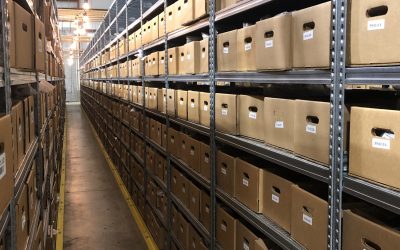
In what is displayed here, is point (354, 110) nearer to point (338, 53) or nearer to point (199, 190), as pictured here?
point (338, 53)

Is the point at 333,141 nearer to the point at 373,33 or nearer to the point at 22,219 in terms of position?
the point at 373,33

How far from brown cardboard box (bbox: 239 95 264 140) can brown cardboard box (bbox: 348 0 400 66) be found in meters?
0.77

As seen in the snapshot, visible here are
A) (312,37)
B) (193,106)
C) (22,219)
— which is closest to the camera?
(312,37)

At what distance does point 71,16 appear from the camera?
12.6 m

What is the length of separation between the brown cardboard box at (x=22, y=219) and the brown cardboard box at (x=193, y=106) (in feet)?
4.48

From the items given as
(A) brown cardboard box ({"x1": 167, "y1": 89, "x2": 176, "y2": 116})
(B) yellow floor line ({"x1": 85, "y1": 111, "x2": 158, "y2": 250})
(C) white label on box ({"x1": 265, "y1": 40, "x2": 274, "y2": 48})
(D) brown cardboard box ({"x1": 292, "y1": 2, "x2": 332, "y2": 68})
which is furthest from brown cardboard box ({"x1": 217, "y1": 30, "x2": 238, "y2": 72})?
(B) yellow floor line ({"x1": 85, "y1": 111, "x2": 158, "y2": 250})

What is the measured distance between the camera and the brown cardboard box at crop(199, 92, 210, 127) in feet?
9.22

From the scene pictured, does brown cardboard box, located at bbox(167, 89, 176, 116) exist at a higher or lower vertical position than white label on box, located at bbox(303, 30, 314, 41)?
lower

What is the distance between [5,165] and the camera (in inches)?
53.5

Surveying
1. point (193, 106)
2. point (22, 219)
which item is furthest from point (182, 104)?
point (22, 219)

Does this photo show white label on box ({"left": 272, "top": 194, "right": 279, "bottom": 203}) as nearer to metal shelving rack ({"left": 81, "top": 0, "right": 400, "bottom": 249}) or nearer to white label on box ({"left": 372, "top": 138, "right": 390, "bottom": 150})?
metal shelving rack ({"left": 81, "top": 0, "right": 400, "bottom": 249})

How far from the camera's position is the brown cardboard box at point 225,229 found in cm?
241

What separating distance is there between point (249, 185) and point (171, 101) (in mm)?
1650

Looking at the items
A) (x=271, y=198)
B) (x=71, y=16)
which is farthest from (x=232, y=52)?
(x=71, y=16)
